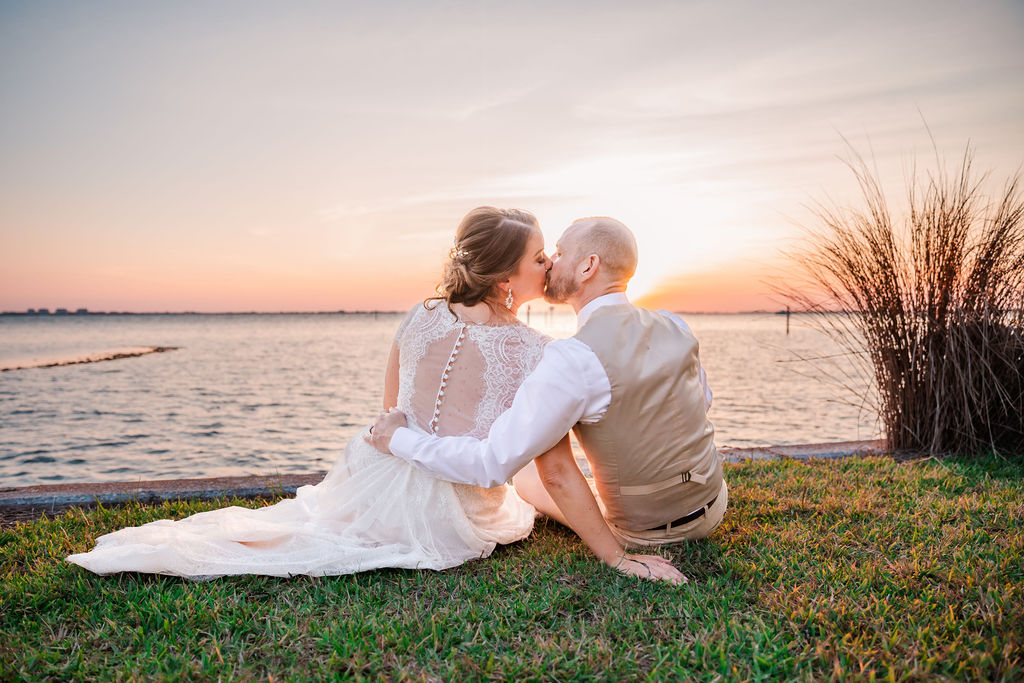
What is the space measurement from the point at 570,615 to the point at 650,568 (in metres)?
0.43

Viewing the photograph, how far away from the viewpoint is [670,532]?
2.63 metres

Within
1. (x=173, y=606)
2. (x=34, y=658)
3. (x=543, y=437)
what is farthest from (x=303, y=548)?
(x=543, y=437)

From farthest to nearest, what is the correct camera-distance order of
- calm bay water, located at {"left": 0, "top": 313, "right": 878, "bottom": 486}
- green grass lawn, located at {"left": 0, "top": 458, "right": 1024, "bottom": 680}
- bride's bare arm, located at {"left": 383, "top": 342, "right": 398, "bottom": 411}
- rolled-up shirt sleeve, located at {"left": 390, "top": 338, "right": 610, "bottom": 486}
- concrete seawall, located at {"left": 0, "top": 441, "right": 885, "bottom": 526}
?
1. calm bay water, located at {"left": 0, "top": 313, "right": 878, "bottom": 486}
2. concrete seawall, located at {"left": 0, "top": 441, "right": 885, "bottom": 526}
3. bride's bare arm, located at {"left": 383, "top": 342, "right": 398, "bottom": 411}
4. rolled-up shirt sleeve, located at {"left": 390, "top": 338, "right": 610, "bottom": 486}
5. green grass lawn, located at {"left": 0, "top": 458, "right": 1024, "bottom": 680}

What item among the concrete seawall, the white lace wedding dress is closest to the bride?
the white lace wedding dress

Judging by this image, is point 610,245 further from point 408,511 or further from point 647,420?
point 408,511

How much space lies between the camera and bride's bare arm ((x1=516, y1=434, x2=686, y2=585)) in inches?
94.4

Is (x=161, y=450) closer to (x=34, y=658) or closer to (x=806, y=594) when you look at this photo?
(x=34, y=658)

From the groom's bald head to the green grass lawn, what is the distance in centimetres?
116

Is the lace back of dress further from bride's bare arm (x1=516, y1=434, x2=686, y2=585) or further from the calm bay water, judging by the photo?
the calm bay water

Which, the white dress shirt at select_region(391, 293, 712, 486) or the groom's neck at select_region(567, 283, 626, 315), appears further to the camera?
the groom's neck at select_region(567, 283, 626, 315)

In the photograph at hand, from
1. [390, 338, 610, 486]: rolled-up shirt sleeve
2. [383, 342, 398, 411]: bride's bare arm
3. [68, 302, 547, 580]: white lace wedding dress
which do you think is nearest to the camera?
[390, 338, 610, 486]: rolled-up shirt sleeve

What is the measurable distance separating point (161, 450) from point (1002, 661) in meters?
8.20

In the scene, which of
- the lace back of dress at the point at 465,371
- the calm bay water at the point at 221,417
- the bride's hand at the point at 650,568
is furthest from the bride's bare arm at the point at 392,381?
the calm bay water at the point at 221,417

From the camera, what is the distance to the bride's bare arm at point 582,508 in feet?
7.87
